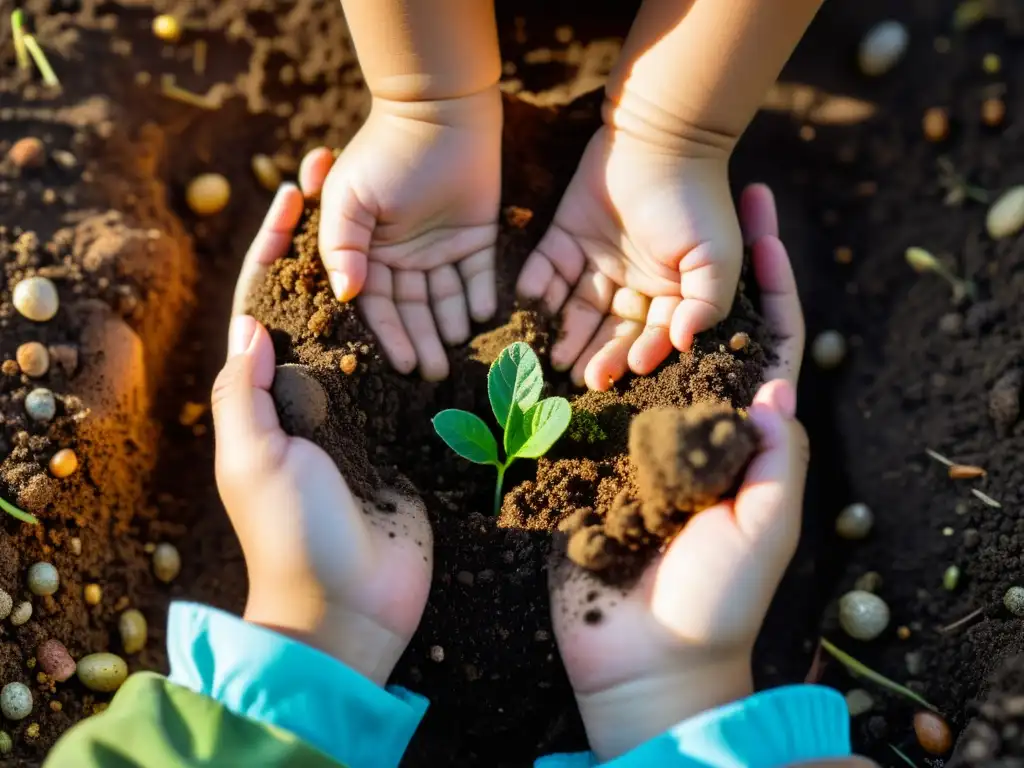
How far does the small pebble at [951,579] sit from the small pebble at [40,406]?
1.44m

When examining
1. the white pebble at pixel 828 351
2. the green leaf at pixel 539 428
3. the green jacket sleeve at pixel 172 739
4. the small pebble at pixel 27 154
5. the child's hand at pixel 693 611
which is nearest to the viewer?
the green jacket sleeve at pixel 172 739

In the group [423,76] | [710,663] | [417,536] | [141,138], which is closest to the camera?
[710,663]

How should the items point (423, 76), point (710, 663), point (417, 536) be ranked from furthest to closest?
point (423, 76) < point (417, 536) < point (710, 663)

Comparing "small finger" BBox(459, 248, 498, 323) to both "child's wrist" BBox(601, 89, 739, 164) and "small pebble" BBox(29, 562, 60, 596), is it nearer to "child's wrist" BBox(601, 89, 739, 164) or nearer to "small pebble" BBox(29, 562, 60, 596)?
"child's wrist" BBox(601, 89, 739, 164)

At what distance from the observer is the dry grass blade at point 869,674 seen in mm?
1479

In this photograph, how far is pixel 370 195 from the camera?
1415mm

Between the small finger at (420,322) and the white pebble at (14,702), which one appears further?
the small finger at (420,322)

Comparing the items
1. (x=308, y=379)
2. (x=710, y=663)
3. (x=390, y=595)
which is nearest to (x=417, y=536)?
(x=390, y=595)

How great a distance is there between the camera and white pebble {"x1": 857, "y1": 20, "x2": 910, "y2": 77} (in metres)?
1.78

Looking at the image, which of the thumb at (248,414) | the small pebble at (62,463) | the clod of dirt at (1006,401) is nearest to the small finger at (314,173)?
the thumb at (248,414)

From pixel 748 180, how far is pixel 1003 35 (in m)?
0.56

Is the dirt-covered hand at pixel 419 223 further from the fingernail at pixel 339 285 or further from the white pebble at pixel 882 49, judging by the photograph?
the white pebble at pixel 882 49

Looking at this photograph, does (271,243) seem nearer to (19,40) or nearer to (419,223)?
(419,223)

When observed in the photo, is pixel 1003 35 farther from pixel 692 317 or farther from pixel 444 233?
pixel 444 233
